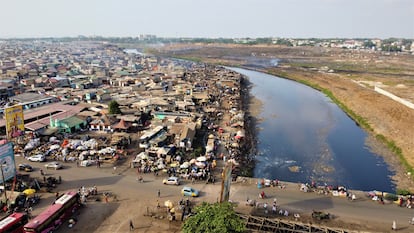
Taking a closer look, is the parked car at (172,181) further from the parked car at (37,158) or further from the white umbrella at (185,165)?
the parked car at (37,158)

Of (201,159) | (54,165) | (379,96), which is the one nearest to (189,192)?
(201,159)

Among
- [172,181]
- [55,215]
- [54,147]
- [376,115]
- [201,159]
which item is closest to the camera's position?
[55,215]

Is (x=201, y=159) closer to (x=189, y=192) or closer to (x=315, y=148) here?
(x=189, y=192)

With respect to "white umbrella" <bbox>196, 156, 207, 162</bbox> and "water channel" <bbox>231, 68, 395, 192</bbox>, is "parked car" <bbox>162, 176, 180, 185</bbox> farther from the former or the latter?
"water channel" <bbox>231, 68, 395, 192</bbox>

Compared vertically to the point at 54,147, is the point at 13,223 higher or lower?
lower

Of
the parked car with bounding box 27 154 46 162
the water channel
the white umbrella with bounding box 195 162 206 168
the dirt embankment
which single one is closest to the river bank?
the dirt embankment

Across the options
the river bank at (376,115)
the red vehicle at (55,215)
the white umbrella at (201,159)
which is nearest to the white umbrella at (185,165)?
the white umbrella at (201,159)

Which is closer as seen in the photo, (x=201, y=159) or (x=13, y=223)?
(x=13, y=223)
